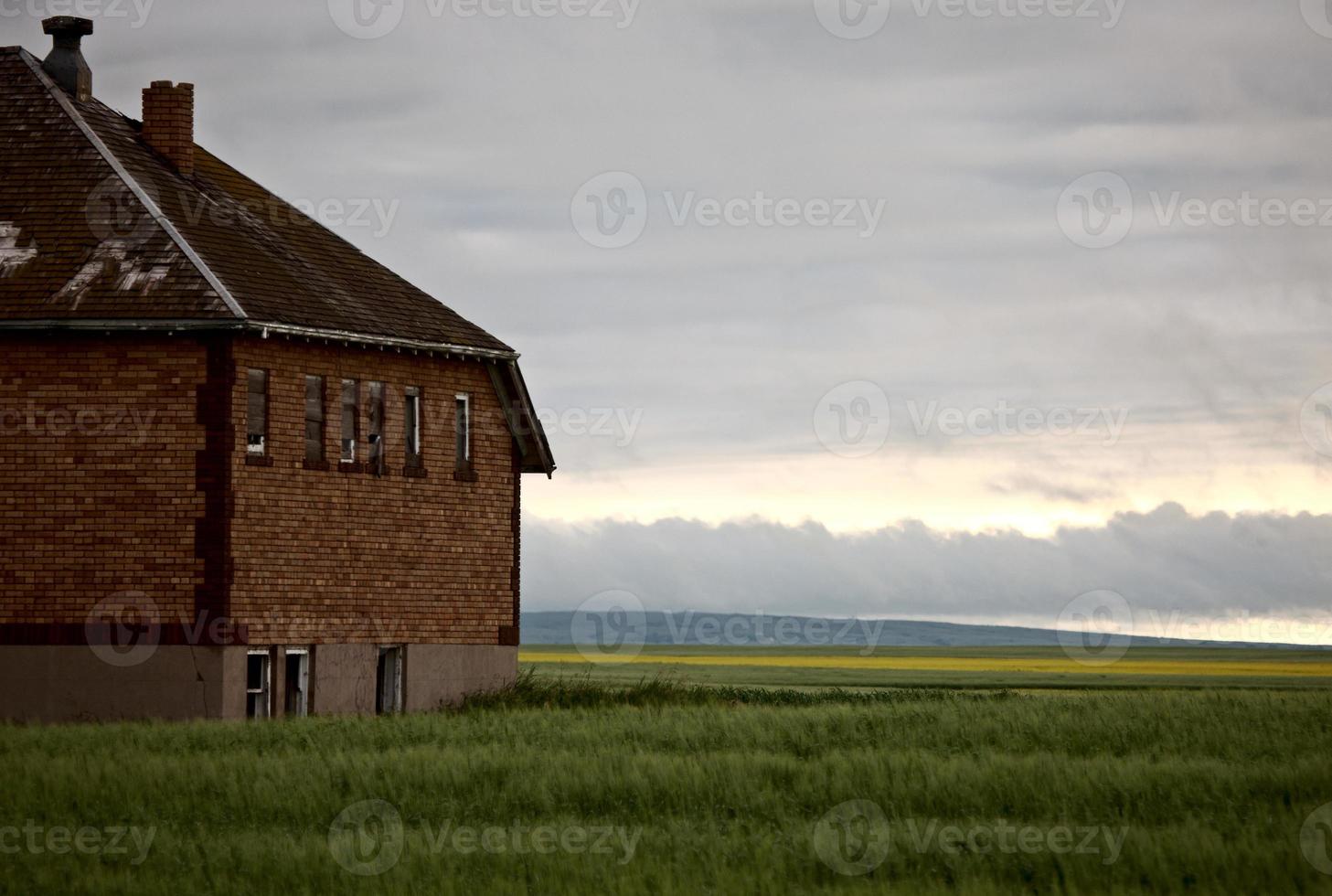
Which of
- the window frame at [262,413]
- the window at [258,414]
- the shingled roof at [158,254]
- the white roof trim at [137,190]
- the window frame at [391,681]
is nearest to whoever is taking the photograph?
the shingled roof at [158,254]

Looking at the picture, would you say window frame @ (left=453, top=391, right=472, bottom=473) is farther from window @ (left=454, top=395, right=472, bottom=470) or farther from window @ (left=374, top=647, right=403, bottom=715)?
window @ (left=374, top=647, right=403, bottom=715)

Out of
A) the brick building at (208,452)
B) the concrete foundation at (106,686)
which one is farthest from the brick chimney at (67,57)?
the concrete foundation at (106,686)

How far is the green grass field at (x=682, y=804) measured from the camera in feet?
51.2

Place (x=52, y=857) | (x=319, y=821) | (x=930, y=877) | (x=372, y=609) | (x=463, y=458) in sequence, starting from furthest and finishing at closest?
(x=463, y=458), (x=372, y=609), (x=319, y=821), (x=52, y=857), (x=930, y=877)

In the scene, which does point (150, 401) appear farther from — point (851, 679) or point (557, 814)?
point (851, 679)

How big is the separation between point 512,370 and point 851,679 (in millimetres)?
42397

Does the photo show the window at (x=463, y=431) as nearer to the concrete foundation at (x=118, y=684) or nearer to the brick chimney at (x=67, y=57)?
the concrete foundation at (x=118, y=684)

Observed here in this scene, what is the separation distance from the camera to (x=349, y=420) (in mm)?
30906

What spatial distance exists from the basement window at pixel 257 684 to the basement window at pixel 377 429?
4.20 meters

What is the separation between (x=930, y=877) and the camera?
15.5m

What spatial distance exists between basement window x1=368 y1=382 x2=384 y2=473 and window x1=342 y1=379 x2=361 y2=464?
41 cm

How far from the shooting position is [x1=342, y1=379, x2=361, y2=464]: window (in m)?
30.8

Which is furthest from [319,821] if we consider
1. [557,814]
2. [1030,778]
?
[1030,778]

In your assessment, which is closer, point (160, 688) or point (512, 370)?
point (160, 688)
